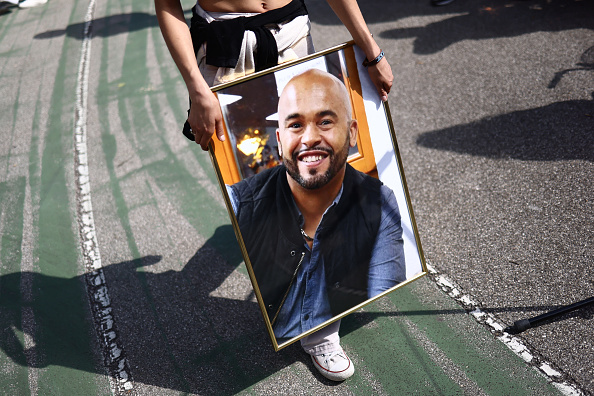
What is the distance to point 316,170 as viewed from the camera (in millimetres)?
2203

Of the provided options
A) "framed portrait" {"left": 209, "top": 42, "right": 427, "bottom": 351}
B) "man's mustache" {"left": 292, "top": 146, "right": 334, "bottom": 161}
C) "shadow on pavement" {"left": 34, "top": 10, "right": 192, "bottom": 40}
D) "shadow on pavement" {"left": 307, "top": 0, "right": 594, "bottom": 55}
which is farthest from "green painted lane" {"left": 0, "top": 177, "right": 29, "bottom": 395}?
"shadow on pavement" {"left": 307, "top": 0, "right": 594, "bottom": 55}

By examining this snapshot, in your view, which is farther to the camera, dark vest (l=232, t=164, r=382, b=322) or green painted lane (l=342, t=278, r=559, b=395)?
green painted lane (l=342, t=278, r=559, b=395)

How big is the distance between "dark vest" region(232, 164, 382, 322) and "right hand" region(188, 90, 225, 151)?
24 centimetres

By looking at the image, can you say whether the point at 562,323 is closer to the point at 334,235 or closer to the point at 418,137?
the point at 334,235

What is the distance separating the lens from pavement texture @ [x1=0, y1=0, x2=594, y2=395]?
2648 mm

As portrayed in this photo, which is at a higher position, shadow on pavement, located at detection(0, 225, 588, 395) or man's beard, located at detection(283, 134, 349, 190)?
man's beard, located at detection(283, 134, 349, 190)

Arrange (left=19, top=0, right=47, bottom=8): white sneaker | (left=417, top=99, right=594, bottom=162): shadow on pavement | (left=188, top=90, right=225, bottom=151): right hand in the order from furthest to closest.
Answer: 1. (left=19, top=0, right=47, bottom=8): white sneaker
2. (left=417, top=99, right=594, bottom=162): shadow on pavement
3. (left=188, top=90, right=225, bottom=151): right hand

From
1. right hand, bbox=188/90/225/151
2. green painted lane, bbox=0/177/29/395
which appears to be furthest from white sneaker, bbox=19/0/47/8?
right hand, bbox=188/90/225/151

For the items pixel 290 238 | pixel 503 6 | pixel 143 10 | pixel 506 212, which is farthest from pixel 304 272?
pixel 143 10

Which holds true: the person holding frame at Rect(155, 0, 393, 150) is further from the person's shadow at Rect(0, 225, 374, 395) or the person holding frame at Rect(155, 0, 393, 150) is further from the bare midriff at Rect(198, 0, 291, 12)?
the person's shadow at Rect(0, 225, 374, 395)

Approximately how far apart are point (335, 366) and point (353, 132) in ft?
3.85

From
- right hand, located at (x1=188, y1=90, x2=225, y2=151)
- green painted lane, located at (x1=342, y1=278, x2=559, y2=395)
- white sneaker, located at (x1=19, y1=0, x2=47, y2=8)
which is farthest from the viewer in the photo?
white sneaker, located at (x1=19, y1=0, x2=47, y2=8)

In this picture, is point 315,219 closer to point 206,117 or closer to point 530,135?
point 206,117

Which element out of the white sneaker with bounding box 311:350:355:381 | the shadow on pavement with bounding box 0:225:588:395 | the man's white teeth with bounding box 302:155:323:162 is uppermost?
the man's white teeth with bounding box 302:155:323:162
